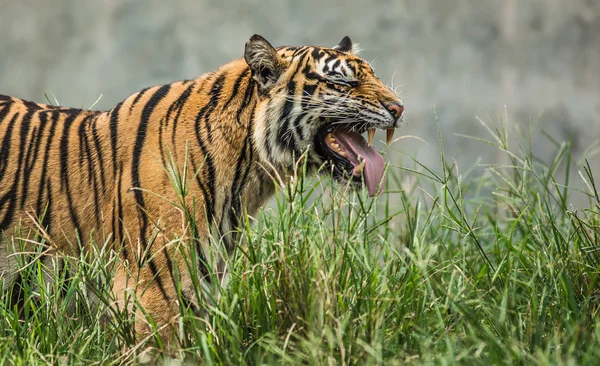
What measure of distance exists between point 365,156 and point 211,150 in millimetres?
502

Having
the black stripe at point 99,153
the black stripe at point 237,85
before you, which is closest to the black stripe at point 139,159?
the black stripe at point 99,153

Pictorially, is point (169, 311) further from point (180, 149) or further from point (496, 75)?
point (496, 75)

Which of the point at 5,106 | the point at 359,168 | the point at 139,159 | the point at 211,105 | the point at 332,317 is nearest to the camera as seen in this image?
the point at 332,317

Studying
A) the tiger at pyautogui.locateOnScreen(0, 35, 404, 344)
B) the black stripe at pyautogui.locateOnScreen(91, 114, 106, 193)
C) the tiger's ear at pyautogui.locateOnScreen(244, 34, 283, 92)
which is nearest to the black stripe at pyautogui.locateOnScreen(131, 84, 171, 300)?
the tiger at pyautogui.locateOnScreen(0, 35, 404, 344)

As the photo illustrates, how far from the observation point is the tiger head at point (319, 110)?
9.84ft

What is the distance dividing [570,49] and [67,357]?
487 cm

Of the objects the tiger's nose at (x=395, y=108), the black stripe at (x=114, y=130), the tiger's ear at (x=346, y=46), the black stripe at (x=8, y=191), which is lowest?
the black stripe at (x=8, y=191)

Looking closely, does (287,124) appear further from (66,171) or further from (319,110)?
(66,171)

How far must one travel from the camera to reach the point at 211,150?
2984mm

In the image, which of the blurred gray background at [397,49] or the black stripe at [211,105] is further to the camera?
A: the blurred gray background at [397,49]

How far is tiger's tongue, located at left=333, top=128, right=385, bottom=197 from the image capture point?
2.97 metres

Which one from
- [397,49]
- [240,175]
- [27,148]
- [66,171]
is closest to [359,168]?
[240,175]

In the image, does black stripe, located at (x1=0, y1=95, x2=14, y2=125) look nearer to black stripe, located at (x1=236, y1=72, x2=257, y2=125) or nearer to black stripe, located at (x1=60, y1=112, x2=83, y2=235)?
black stripe, located at (x1=60, y1=112, x2=83, y2=235)

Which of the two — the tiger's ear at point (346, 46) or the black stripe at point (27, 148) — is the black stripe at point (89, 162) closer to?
the black stripe at point (27, 148)
